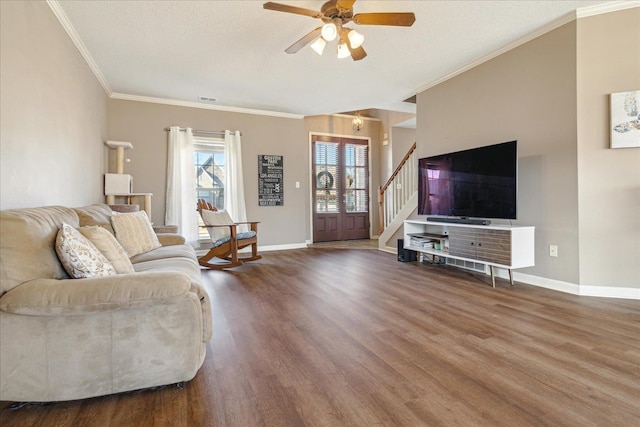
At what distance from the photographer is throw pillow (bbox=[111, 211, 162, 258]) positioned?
2.64 metres

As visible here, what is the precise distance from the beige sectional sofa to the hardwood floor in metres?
0.11

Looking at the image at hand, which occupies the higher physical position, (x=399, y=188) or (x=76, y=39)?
(x=76, y=39)

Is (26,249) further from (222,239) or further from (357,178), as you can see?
(357,178)

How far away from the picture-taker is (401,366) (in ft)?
5.49

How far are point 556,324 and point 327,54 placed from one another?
11.1 ft

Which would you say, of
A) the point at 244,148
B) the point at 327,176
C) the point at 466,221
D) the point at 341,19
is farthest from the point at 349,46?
the point at 327,176

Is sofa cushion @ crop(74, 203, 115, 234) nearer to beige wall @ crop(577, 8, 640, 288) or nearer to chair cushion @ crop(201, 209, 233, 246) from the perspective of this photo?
chair cushion @ crop(201, 209, 233, 246)

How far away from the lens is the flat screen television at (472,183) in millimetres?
3158

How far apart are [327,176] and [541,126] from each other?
431 cm

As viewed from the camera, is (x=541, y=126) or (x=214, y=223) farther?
(x=214, y=223)

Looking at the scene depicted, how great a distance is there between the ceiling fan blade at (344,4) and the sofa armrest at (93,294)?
2.19 metres

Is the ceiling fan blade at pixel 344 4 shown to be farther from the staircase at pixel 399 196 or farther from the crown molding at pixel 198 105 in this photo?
the crown molding at pixel 198 105

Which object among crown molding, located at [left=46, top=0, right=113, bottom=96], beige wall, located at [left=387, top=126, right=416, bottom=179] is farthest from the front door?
crown molding, located at [left=46, top=0, right=113, bottom=96]

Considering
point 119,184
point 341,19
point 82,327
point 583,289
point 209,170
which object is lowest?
point 583,289
